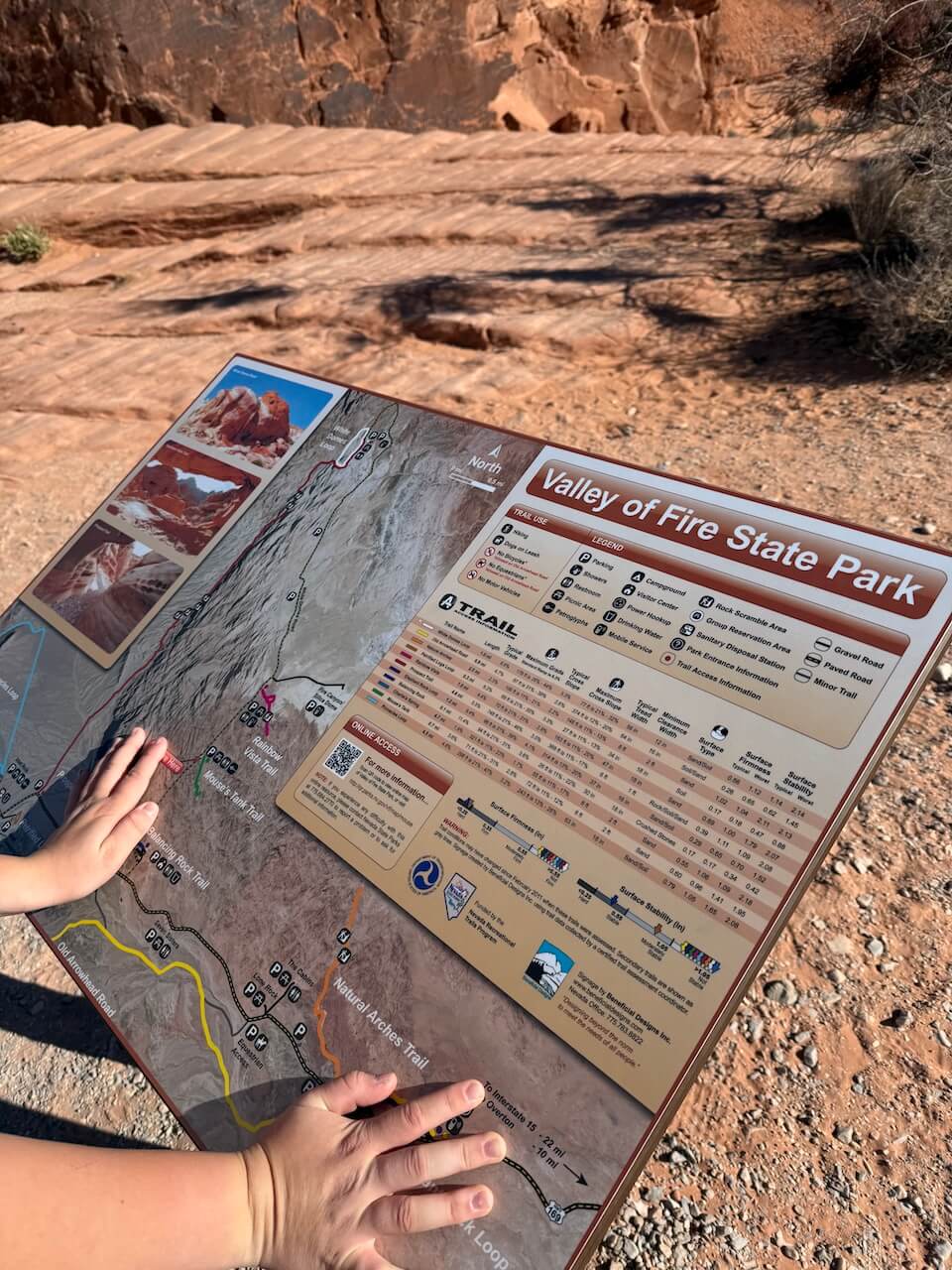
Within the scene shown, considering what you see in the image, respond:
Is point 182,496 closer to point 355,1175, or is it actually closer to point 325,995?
point 325,995

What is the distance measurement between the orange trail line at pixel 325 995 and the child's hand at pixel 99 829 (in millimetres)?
474

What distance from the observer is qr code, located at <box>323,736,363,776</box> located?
1.39 metres

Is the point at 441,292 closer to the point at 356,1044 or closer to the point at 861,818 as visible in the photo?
the point at 861,818

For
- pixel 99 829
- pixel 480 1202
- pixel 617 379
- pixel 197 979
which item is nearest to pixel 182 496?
pixel 99 829

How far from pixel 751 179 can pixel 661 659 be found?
8.12 m

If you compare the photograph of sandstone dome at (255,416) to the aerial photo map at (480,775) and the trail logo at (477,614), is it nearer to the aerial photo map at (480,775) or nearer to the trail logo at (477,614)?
the aerial photo map at (480,775)

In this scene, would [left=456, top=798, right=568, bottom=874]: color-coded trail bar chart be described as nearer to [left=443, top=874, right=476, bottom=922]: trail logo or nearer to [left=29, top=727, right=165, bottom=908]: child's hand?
[left=443, top=874, right=476, bottom=922]: trail logo

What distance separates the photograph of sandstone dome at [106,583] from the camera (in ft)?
6.16

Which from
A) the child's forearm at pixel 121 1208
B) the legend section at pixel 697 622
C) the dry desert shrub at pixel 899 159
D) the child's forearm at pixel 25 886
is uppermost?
the dry desert shrub at pixel 899 159

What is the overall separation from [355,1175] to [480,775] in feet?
1.70

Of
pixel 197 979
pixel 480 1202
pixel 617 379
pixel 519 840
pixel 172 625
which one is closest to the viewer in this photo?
pixel 480 1202

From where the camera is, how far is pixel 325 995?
1210 millimetres

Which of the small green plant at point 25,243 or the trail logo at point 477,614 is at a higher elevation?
the small green plant at point 25,243

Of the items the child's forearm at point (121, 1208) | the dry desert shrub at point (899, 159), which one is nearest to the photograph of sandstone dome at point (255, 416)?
the child's forearm at point (121, 1208)
